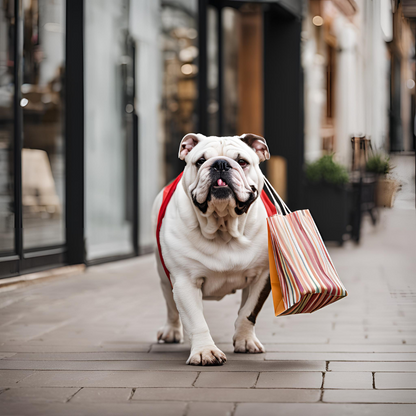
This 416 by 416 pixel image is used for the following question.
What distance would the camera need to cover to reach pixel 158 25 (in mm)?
10336

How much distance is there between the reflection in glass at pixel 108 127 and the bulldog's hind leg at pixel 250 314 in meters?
4.66

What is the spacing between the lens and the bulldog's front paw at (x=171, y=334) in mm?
4555

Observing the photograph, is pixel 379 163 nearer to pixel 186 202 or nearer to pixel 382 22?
pixel 382 22

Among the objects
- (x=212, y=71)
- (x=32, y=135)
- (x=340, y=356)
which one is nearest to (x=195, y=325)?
(x=340, y=356)

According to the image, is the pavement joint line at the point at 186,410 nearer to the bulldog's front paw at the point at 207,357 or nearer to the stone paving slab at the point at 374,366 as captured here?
the bulldog's front paw at the point at 207,357

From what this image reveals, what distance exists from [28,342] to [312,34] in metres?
10.4

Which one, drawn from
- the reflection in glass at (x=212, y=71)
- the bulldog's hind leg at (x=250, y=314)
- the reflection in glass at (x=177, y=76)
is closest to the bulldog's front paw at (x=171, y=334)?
the bulldog's hind leg at (x=250, y=314)

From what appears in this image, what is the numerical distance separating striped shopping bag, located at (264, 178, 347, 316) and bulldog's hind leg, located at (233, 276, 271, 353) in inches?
9.5

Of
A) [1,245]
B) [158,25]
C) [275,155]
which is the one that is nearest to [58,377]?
[1,245]

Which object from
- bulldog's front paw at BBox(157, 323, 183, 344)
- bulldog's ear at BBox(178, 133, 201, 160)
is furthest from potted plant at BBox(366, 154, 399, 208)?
bulldog's front paw at BBox(157, 323, 183, 344)

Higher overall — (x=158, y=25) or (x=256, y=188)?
(x=158, y=25)

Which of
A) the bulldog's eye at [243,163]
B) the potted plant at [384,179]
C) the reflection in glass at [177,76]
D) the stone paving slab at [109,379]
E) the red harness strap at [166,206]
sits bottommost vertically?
the stone paving slab at [109,379]

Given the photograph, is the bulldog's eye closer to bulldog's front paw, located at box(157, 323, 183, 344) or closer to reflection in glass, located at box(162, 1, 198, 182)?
bulldog's front paw, located at box(157, 323, 183, 344)

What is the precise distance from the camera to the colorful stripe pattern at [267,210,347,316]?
12.3 ft
